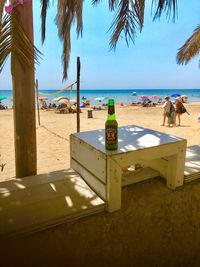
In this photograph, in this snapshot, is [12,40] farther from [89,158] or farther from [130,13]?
[130,13]

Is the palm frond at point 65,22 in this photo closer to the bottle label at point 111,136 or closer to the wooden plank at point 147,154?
the bottle label at point 111,136

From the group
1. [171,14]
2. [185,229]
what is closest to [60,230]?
[185,229]

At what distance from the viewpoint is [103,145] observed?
3.27 ft

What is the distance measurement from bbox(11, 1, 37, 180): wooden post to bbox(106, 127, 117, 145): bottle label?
0.82m

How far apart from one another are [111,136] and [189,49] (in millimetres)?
5438

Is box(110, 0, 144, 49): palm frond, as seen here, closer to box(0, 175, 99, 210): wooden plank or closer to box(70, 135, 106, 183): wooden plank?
box(70, 135, 106, 183): wooden plank

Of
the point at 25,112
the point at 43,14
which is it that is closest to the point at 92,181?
the point at 25,112

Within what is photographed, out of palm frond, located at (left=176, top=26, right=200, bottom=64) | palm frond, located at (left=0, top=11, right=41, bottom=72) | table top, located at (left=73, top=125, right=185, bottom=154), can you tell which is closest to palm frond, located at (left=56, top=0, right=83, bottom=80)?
palm frond, located at (left=0, top=11, right=41, bottom=72)

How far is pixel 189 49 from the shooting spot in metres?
5.27

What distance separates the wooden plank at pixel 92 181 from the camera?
0.97 m

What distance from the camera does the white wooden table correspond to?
2.96 ft

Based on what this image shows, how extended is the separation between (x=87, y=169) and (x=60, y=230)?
1.10 feet

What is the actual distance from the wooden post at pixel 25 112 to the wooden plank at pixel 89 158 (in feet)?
1.70

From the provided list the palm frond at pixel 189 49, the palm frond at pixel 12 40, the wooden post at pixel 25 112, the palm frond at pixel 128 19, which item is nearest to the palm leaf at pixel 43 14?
the wooden post at pixel 25 112
